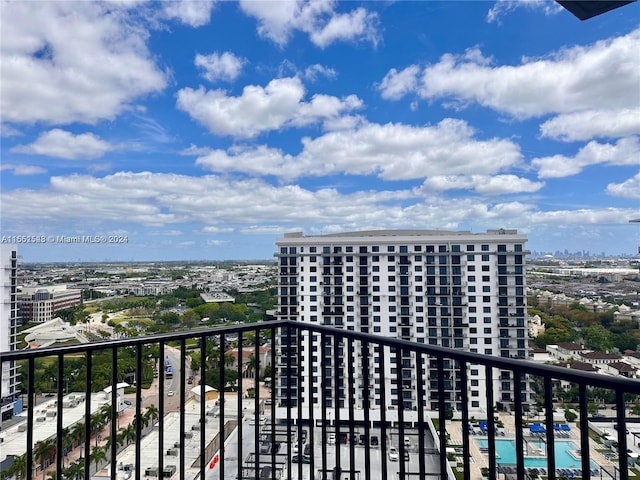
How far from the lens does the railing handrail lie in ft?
2.91

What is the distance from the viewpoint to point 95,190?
47.6 ft

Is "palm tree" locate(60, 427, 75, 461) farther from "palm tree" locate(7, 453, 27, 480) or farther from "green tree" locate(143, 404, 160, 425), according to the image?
"green tree" locate(143, 404, 160, 425)

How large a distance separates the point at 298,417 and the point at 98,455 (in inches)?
37.6

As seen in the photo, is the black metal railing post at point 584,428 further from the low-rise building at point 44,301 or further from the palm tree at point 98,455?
the low-rise building at point 44,301

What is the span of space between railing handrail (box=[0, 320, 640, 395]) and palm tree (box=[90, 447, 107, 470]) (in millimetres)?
530

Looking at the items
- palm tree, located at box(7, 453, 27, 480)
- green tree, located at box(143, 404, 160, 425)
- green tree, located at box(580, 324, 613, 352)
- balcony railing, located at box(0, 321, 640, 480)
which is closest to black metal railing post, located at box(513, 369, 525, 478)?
balcony railing, located at box(0, 321, 640, 480)

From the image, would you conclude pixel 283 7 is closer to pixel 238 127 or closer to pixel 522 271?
pixel 238 127

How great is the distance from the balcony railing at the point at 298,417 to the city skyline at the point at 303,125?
447cm

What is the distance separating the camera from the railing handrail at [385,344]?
887 mm

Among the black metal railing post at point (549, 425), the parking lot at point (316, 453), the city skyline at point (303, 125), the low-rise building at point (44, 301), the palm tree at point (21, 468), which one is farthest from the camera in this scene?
the city skyline at point (303, 125)

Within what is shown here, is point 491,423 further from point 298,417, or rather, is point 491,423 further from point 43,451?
point 43,451

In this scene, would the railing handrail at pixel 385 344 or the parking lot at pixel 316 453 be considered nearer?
the railing handrail at pixel 385 344

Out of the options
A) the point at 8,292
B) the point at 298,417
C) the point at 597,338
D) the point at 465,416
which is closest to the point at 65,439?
the point at 298,417

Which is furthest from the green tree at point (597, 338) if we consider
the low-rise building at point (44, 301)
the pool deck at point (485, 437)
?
the low-rise building at point (44, 301)
